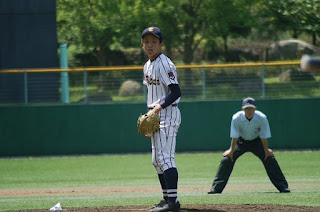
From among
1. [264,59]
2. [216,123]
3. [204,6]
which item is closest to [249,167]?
[216,123]

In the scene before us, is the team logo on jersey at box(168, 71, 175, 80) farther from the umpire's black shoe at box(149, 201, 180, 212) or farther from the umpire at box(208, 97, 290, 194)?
the umpire at box(208, 97, 290, 194)

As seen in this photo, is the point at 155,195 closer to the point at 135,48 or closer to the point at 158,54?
the point at 158,54

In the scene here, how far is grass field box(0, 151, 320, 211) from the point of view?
33.9 ft

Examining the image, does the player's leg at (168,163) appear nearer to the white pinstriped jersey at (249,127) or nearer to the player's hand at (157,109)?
the player's hand at (157,109)

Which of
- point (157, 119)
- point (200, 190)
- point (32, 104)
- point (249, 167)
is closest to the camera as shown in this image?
point (157, 119)

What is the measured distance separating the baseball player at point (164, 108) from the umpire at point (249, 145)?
3075mm

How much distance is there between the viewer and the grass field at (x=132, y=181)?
1032cm

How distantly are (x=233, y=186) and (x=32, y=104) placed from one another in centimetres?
833

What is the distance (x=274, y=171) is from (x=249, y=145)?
0.60 metres

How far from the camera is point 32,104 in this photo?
19531mm

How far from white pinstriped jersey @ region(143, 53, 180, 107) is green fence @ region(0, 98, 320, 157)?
11077mm

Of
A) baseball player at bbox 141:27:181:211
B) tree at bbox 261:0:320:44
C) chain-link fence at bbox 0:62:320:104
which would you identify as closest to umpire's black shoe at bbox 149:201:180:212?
baseball player at bbox 141:27:181:211

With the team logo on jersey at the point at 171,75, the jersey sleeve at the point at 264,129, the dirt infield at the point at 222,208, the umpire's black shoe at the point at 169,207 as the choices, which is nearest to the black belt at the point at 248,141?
the jersey sleeve at the point at 264,129

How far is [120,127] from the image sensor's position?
1970 cm
